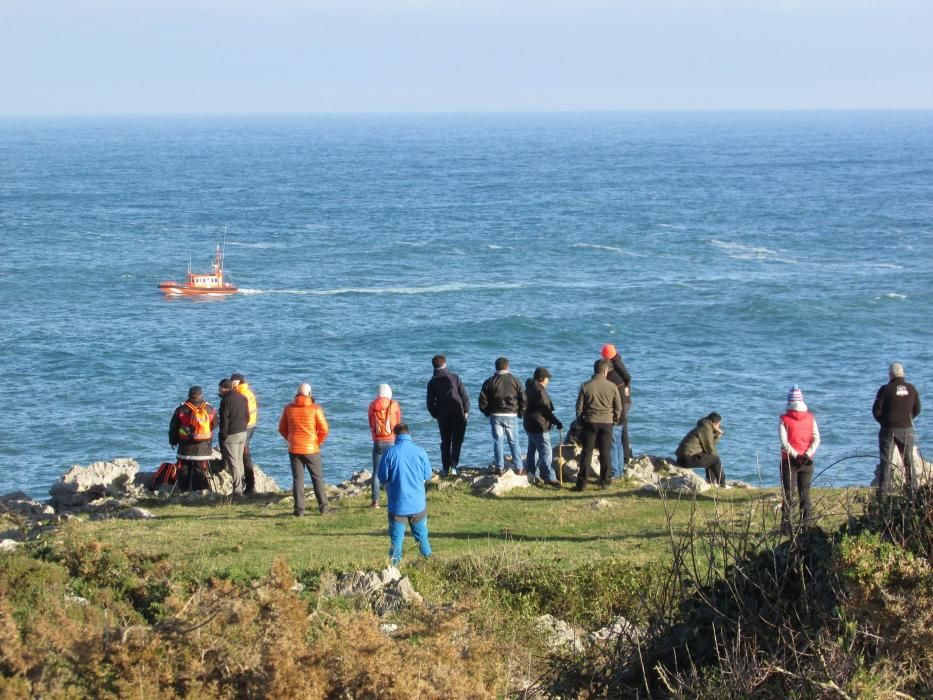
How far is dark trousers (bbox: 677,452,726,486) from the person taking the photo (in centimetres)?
1633

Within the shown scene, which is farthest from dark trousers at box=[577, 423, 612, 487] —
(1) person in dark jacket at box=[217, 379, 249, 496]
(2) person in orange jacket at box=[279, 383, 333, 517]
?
(1) person in dark jacket at box=[217, 379, 249, 496]

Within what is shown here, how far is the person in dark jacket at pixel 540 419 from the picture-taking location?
15.7 meters

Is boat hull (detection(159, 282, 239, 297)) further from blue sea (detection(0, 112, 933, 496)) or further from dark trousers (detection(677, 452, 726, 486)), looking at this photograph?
A: dark trousers (detection(677, 452, 726, 486))

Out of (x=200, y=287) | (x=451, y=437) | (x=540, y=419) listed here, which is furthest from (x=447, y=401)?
(x=200, y=287)

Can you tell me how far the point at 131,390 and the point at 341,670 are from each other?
124 feet

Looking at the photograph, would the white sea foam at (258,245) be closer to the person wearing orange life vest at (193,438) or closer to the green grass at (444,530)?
the person wearing orange life vest at (193,438)

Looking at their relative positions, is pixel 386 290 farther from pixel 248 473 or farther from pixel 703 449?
pixel 703 449

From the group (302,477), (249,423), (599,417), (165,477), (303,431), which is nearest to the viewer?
(303,431)

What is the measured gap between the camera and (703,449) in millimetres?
16453

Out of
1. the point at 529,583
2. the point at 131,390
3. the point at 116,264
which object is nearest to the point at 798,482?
the point at 529,583

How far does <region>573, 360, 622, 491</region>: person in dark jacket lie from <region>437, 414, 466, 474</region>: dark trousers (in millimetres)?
1777

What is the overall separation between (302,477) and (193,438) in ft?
8.94

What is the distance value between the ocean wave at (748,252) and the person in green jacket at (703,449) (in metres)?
57.5

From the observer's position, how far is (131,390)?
42.8 meters
